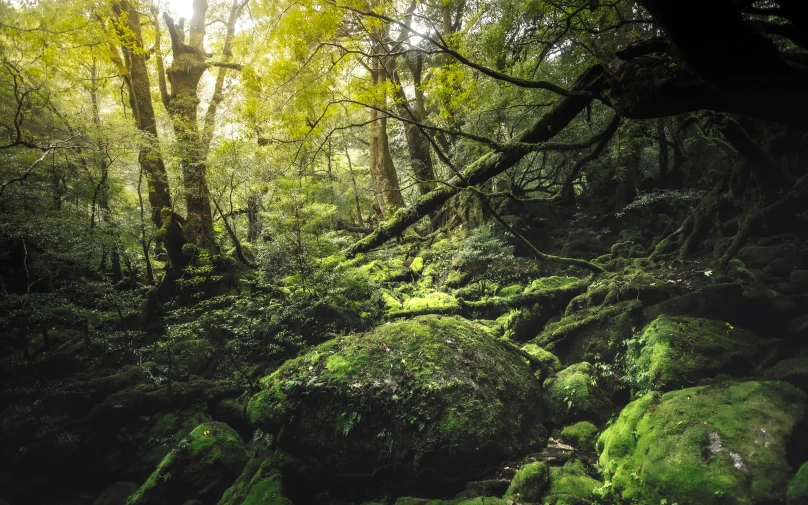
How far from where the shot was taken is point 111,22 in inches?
354

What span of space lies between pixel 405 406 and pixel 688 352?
3.94 meters

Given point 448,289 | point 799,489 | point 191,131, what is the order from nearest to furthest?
point 799,489 < point 448,289 < point 191,131

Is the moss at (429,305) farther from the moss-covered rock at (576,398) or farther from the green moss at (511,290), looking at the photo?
the moss-covered rock at (576,398)

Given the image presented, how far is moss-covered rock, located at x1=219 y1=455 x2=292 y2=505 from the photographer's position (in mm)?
4578

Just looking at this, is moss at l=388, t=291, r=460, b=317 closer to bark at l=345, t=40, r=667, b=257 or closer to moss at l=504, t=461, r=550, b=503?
bark at l=345, t=40, r=667, b=257

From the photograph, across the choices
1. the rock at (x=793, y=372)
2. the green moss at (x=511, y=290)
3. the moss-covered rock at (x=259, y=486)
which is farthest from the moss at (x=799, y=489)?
the green moss at (x=511, y=290)

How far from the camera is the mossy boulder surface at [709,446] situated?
3449mm

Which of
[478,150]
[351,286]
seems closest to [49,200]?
[351,286]

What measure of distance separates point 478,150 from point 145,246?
29.2 ft

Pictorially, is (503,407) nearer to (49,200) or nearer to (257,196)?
(257,196)

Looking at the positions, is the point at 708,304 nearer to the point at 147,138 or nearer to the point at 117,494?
the point at 117,494

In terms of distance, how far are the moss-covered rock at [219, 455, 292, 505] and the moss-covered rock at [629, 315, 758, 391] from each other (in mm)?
5084

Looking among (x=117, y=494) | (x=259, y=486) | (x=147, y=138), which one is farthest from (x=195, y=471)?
(x=147, y=138)

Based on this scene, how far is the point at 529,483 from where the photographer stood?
4172mm
